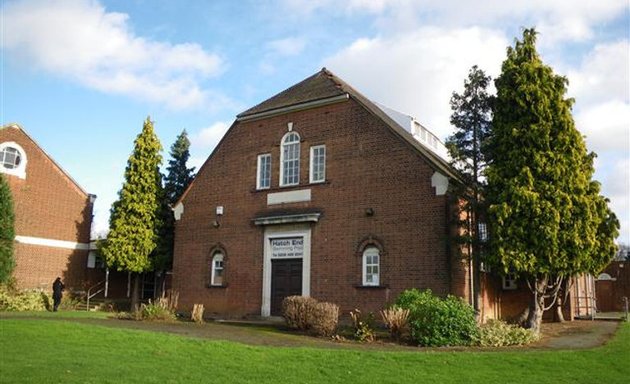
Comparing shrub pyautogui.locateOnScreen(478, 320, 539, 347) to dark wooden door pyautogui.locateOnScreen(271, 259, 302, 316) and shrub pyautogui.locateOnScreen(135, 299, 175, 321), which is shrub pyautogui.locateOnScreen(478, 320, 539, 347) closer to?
dark wooden door pyautogui.locateOnScreen(271, 259, 302, 316)

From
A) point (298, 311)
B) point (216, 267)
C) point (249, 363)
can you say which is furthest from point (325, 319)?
point (216, 267)

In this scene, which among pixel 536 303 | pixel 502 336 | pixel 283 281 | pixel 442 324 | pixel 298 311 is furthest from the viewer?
pixel 283 281

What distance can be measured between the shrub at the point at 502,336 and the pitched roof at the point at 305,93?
32.9 feet

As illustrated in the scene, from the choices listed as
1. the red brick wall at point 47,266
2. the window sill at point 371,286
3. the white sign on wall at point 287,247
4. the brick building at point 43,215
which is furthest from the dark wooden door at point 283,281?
the brick building at point 43,215

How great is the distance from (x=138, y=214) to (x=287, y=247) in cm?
870

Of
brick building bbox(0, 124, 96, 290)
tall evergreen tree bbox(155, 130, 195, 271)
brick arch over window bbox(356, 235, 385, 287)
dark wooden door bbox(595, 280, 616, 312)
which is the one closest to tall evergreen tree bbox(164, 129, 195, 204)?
tall evergreen tree bbox(155, 130, 195, 271)

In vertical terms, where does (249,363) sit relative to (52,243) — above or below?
Answer: below

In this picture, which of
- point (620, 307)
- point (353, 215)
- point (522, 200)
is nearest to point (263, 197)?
point (353, 215)

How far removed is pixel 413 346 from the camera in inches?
554

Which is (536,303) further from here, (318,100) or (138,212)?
(138,212)

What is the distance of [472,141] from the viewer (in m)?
17.9

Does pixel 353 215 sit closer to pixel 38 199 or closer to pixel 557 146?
pixel 557 146

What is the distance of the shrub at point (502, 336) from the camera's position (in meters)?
14.2

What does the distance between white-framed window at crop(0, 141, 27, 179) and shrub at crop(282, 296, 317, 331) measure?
665 inches
